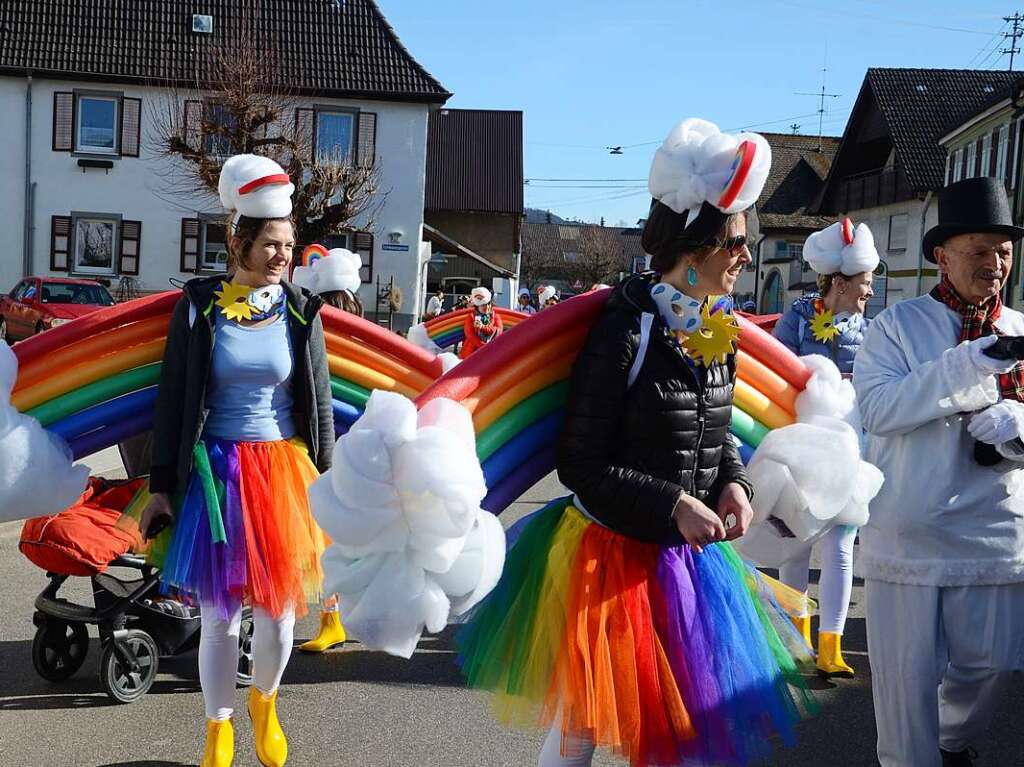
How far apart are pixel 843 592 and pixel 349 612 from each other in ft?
11.7

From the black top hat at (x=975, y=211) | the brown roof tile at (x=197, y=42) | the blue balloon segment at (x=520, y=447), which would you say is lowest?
the blue balloon segment at (x=520, y=447)

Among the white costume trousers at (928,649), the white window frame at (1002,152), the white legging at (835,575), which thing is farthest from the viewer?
the white window frame at (1002,152)

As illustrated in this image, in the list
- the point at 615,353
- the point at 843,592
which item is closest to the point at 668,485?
the point at 615,353

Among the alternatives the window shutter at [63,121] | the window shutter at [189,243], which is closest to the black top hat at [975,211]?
the window shutter at [189,243]

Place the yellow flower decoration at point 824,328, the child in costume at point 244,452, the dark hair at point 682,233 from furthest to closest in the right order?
the yellow flower decoration at point 824,328, the child in costume at point 244,452, the dark hair at point 682,233

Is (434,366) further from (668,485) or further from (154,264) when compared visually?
(154,264)

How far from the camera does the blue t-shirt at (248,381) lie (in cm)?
415

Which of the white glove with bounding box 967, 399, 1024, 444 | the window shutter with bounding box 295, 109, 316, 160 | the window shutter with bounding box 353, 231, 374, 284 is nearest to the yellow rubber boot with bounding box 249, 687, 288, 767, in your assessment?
the white glove with bounding box 967, 399, 1024, 444

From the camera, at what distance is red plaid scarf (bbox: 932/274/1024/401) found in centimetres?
381

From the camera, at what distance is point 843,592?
18.3 feet

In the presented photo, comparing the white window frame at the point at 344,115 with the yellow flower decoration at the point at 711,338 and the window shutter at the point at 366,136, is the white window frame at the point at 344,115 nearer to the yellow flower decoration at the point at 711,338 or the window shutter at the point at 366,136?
the window shutter at the point at 366,136

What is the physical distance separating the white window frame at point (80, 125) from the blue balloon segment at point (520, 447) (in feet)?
108

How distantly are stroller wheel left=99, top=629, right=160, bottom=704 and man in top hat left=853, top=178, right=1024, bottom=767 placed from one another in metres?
3.11

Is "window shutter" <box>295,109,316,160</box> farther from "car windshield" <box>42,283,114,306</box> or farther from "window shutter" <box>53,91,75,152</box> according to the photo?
"car windshield" <box>42,283,114,306</box>
